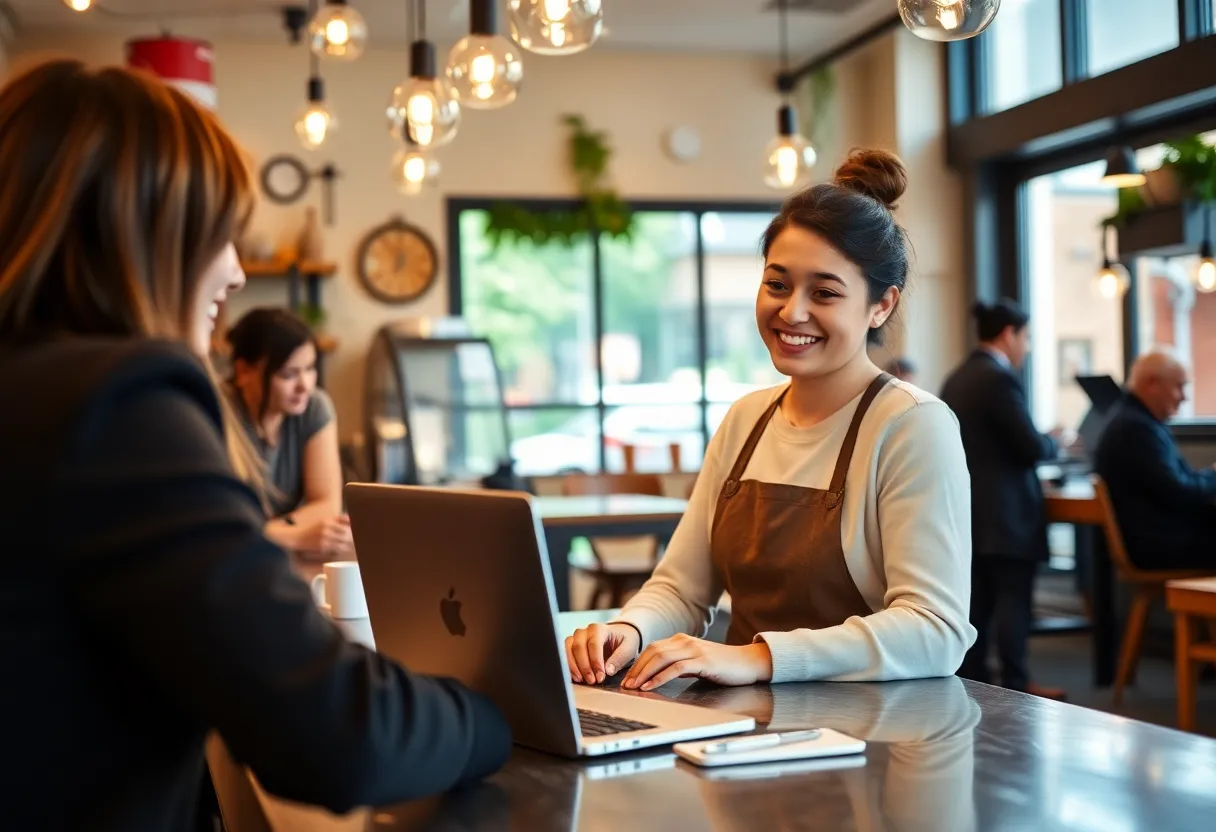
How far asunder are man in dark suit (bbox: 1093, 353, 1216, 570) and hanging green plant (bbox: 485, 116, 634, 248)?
12.6ft

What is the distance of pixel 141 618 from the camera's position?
83 cm

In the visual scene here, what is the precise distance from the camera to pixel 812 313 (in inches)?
75.8

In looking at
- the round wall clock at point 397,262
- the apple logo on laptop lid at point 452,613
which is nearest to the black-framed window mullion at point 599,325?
the round wall clock at point 397,262

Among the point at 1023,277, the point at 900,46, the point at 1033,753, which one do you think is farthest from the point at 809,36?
the point at 1033,753

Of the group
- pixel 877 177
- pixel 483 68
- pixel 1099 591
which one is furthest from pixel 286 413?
pixel 1099 591

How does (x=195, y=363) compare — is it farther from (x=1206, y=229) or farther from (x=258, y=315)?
(x=1206, y=229)

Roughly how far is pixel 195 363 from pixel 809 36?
24.7 feet

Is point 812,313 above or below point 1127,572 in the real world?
above

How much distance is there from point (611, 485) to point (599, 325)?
2.71m

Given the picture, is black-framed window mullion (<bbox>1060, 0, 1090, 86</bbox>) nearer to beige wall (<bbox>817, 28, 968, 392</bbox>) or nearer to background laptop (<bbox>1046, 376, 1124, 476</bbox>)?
beige wall (<bbox>817, 28, 968, 392</bbox>)

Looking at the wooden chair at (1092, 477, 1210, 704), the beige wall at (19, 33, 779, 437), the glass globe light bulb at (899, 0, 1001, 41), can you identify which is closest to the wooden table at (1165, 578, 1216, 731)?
the wooden chair at (1092, 477, 1210, 704)

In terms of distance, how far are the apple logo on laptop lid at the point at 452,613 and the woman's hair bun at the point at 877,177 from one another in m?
1.04

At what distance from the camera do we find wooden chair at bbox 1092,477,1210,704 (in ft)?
16.6

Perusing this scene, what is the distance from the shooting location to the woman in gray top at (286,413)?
3430mm
